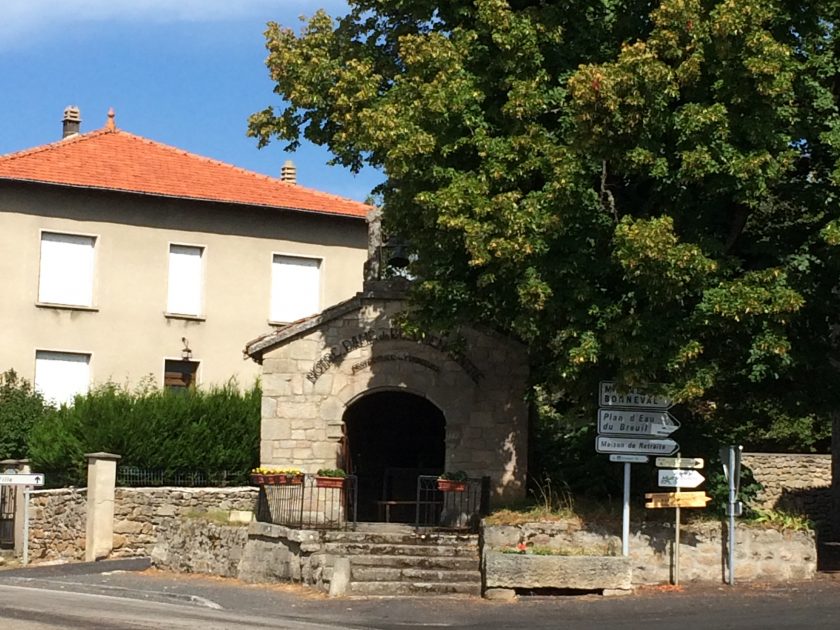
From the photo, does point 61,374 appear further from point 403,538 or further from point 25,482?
point 403,538

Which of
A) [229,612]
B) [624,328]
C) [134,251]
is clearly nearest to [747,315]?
[624,328]

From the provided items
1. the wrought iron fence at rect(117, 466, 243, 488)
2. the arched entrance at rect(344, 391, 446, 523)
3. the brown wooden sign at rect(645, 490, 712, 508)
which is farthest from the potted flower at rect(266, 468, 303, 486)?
the wrought iron fence at rect(117, 466, 243, 488)

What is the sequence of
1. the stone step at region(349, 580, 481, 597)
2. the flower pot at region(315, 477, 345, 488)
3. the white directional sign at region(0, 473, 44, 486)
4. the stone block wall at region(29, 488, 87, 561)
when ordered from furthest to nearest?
the stone block wall at region(29, 488, 87, 561), the white directional sign at region(0, 473, 44, 486), the flower pot at region(315, 477, 345, 488), the stone step at region(349, 580, 481, 597)

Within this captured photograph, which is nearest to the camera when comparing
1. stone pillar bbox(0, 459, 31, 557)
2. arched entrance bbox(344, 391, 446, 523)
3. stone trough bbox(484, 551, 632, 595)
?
stone trough bbox(484, 551, 632, 595)

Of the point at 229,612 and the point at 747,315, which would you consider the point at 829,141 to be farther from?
the point at 229,612

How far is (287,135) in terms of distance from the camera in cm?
2309

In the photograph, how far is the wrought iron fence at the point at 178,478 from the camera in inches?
1154

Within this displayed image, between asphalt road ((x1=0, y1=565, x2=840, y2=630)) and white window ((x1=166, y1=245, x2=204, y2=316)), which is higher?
white window ((x1=166, y1=245, x2=204, y2=316))

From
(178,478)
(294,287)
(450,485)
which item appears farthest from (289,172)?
(450,485)

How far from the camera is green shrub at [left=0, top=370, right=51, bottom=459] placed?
31141 millimetres

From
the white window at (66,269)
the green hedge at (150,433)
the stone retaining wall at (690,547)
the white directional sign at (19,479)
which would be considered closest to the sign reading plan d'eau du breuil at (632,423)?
the stone retaining wall at (690,547)

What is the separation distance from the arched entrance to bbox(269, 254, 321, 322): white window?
9.84 m

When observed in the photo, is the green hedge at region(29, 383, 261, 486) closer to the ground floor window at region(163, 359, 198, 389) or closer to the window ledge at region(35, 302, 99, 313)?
the window ledge at region(35, 302, 99, 313)

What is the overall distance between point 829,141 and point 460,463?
7.43m
